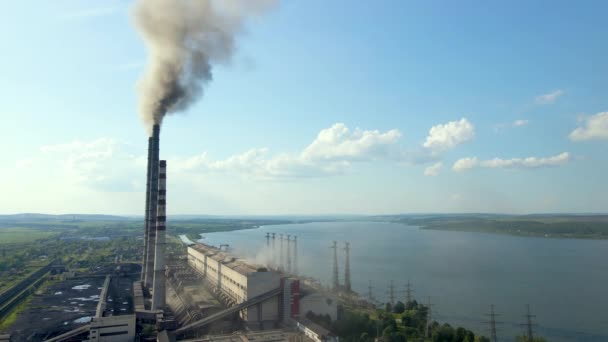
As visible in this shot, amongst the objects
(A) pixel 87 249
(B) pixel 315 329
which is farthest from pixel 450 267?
(A) pixel 87 249

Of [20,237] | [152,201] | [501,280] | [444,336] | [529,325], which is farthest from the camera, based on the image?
[20,237]

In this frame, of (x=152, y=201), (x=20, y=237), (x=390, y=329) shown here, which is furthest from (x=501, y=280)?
(x=20, y=237)

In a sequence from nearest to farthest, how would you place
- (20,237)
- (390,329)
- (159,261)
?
1. (390,329)
2. (159,261)
3. (20,237)

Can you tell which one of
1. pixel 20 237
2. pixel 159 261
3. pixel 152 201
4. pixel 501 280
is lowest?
pixel 501 280

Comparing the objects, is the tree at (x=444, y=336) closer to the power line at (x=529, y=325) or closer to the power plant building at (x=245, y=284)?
the power line at (x=529, y=325)

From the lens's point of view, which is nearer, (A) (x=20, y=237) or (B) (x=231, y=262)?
(B) (x=231, y=262)

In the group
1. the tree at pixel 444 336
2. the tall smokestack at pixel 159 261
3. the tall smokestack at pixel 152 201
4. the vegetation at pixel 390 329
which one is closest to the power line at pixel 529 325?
the vegetation at pixel 390 329

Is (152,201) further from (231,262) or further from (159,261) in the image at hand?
(231,262)

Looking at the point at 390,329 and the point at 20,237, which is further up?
the point at 20,237
